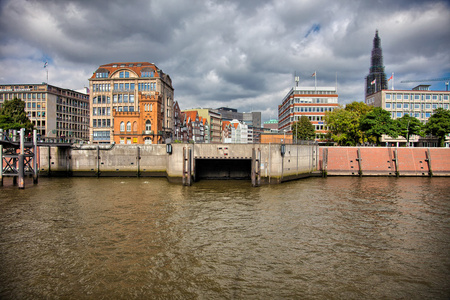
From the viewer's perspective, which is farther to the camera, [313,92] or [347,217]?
[313,92]

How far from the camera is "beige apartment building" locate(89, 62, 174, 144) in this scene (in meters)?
85.7

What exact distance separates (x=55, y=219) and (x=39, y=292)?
12.1 m

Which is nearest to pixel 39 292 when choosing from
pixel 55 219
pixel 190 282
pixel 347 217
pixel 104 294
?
pixel 104 294

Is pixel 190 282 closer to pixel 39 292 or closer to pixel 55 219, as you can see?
pixel 39 292

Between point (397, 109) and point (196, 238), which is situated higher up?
point (397, 109)

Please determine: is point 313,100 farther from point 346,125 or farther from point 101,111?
point 101,111

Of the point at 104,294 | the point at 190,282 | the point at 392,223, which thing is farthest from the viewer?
the point at 392,223

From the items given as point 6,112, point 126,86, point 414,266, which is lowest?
point 414,266

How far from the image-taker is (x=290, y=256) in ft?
51.2

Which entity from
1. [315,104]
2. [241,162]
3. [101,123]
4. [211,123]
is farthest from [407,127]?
[211,123]

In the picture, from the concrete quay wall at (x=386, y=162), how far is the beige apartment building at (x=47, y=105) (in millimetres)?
90750

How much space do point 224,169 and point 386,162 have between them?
1271 inches

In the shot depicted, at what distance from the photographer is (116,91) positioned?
86.6 meters

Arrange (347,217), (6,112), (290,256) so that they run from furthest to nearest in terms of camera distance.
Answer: (6,112) → (347,217) → (290,256)
